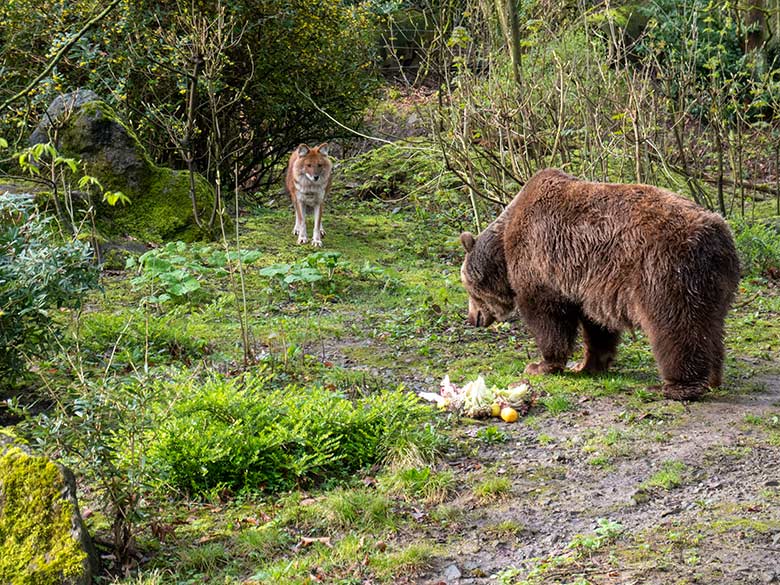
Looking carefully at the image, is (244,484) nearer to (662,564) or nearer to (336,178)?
(662,564)

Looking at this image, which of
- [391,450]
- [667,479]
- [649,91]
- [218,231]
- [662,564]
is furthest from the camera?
[218,231]

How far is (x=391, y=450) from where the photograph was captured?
6.23 m

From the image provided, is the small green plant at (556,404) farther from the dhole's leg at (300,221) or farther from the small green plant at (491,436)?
the dhole's leg at (300,221)

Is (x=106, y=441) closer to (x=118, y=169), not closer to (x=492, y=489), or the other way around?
(x=492, y=489)

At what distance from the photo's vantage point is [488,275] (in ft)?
29.0

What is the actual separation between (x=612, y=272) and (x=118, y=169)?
7.81 metres

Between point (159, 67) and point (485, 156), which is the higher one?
point (159, 67)

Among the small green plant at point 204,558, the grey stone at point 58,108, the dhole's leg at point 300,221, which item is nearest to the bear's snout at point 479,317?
the dhole's leg at point 300,221

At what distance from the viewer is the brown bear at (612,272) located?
270 inches

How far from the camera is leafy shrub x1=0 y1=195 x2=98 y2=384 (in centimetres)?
602

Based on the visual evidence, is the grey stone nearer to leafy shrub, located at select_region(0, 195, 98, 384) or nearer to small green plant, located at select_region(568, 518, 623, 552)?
leafy shrub, located at select_region(0, 195, 98, 384)

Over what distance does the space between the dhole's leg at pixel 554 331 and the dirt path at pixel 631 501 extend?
82cm

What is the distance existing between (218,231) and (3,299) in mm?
7180

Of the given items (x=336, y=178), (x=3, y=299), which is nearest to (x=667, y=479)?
(x=3, y=299)
